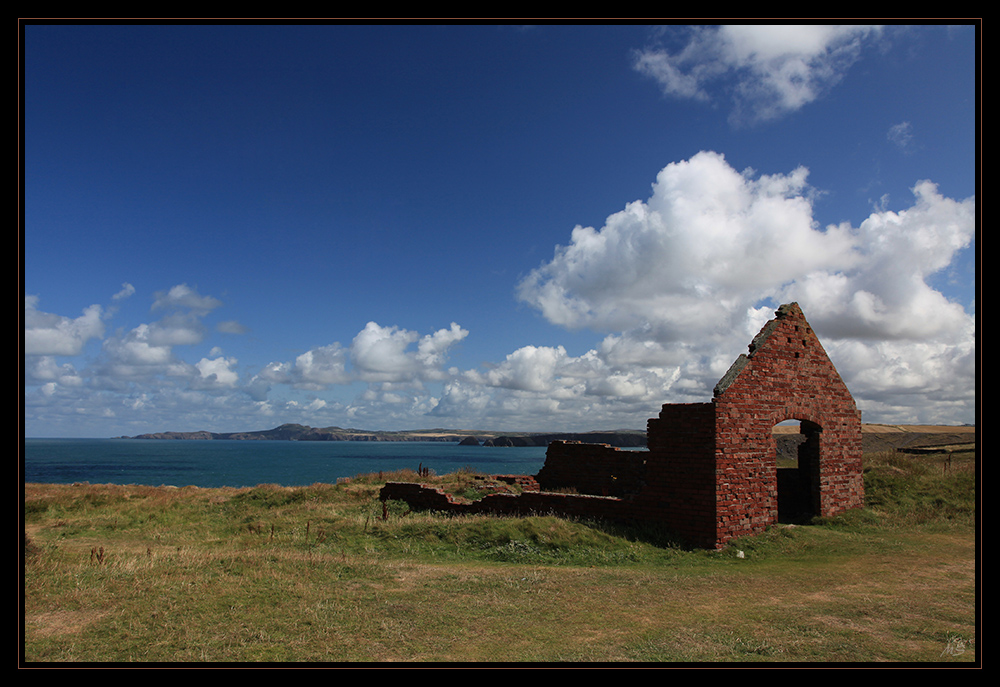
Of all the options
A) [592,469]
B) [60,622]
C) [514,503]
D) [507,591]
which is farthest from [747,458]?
[60,622]

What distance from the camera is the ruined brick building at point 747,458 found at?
11.3 m

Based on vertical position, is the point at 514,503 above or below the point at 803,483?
below

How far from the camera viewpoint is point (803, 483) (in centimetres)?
1453

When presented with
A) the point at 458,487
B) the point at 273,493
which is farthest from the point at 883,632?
the point at 273,493

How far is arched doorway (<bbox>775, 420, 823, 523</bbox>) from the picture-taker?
43.8 feet

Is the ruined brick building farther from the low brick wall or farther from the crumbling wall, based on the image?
the crumbling wall

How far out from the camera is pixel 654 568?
9930 mm

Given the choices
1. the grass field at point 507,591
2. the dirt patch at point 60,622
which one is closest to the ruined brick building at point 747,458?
the grass field at point 507,591

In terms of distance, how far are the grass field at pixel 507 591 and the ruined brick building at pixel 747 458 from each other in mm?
625

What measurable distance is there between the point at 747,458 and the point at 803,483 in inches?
161

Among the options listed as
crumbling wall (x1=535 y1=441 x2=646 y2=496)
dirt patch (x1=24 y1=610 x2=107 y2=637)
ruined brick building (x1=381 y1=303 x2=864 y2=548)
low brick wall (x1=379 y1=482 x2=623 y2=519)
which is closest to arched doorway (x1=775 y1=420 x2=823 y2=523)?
ruined brick building (x1=381 y1=303 x2=864 y2=548)

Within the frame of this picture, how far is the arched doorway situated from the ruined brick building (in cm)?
3

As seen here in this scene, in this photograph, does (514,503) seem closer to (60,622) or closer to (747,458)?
(747,458)
